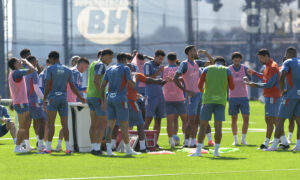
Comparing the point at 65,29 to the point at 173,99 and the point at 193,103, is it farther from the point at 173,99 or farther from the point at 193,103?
the point at 193,103

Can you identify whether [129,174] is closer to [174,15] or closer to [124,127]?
[124,127]

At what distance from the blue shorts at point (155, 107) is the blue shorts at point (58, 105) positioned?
7.69 feet

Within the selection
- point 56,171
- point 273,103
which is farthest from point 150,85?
point 56,171

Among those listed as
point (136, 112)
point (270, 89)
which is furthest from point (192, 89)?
point (270, 89)

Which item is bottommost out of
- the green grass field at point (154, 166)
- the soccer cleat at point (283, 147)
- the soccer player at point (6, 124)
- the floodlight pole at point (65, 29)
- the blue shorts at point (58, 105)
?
the soccer cleat at point (283, 147)

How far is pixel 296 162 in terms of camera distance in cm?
1345

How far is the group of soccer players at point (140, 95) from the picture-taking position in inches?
575

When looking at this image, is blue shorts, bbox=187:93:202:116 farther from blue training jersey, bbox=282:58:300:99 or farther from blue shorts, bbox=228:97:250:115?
blue training jersey, bbox=282:58:300:99

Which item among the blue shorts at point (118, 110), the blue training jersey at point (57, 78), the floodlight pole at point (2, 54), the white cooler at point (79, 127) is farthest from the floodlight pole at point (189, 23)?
the blue shorts at point (118, 110)

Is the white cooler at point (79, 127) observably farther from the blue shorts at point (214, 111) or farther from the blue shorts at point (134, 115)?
the blue shorts at point (214, 111)

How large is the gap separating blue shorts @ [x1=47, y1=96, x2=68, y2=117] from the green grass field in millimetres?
882

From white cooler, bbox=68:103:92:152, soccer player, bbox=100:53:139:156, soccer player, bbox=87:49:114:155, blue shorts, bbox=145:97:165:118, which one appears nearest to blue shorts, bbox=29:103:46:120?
white cooler, bbox=68:103:92:152

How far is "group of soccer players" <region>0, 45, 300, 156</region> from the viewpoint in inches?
575

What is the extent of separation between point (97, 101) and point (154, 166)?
256 cm
